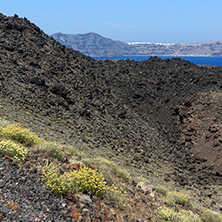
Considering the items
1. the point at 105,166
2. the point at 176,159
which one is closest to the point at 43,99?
the point at 105,166

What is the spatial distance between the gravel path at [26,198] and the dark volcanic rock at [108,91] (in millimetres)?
10734

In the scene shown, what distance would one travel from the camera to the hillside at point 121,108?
16.8m

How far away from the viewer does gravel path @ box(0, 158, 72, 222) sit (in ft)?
16.9

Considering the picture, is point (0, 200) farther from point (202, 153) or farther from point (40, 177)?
point (202, 153)

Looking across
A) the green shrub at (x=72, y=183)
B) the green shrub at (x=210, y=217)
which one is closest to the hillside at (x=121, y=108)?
the green shrub at (x=210, y=217)

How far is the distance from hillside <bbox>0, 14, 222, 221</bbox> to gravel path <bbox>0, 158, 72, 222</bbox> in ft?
14.2

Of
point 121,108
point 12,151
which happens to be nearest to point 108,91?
point 121,108

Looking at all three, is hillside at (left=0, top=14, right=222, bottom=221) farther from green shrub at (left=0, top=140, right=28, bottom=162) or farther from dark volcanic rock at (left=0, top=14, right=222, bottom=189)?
green shrub at (left=0, top=140, right=28, bottom=162)

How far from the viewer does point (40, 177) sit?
6.86 metres

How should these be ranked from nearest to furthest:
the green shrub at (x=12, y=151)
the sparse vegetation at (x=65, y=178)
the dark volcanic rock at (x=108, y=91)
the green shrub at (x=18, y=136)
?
1. the sparse vegetation at (x=65, y=178)
2. the green shrub at (x=12, y=151)
3. the green shrub at (x=18, y=136)
4. the dark volcanic rock at (x=108, y=91)

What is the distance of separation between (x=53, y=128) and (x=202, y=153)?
528 inches

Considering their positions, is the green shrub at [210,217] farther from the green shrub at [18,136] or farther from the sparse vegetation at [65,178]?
the green shrub at [18,136]

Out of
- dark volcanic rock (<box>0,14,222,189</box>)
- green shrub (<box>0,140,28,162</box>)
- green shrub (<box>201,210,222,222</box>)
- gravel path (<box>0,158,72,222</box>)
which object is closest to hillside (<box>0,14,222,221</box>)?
dark volcanic rock (<box>0,14,222,189</box>)

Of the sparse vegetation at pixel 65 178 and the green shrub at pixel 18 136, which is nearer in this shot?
the sparse vegetation at pixel 65 178
